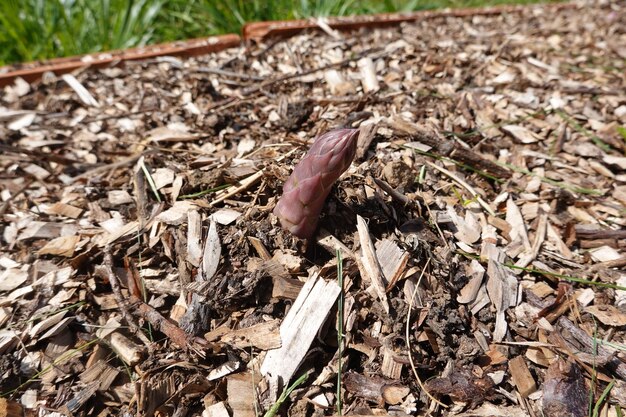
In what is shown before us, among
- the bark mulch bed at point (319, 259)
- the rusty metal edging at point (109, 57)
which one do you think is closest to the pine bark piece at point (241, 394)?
the bark mulch bed at point (319, 259)

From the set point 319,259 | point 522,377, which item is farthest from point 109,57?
point 522,377

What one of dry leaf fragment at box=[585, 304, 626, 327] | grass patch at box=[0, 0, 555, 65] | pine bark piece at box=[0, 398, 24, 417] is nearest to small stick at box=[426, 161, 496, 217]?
dry leaf fragment at box=[585, 304, 626, 327]

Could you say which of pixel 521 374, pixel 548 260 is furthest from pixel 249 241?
pixel 548 260

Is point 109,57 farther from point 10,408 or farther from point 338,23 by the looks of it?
point 10,408

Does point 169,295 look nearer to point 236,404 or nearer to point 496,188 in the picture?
point 236,404

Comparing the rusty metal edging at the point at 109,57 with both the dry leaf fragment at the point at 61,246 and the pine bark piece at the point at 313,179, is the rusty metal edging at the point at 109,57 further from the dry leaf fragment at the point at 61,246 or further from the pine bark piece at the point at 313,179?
the pine bark piece at the point at 313,179

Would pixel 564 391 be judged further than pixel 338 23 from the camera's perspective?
No
